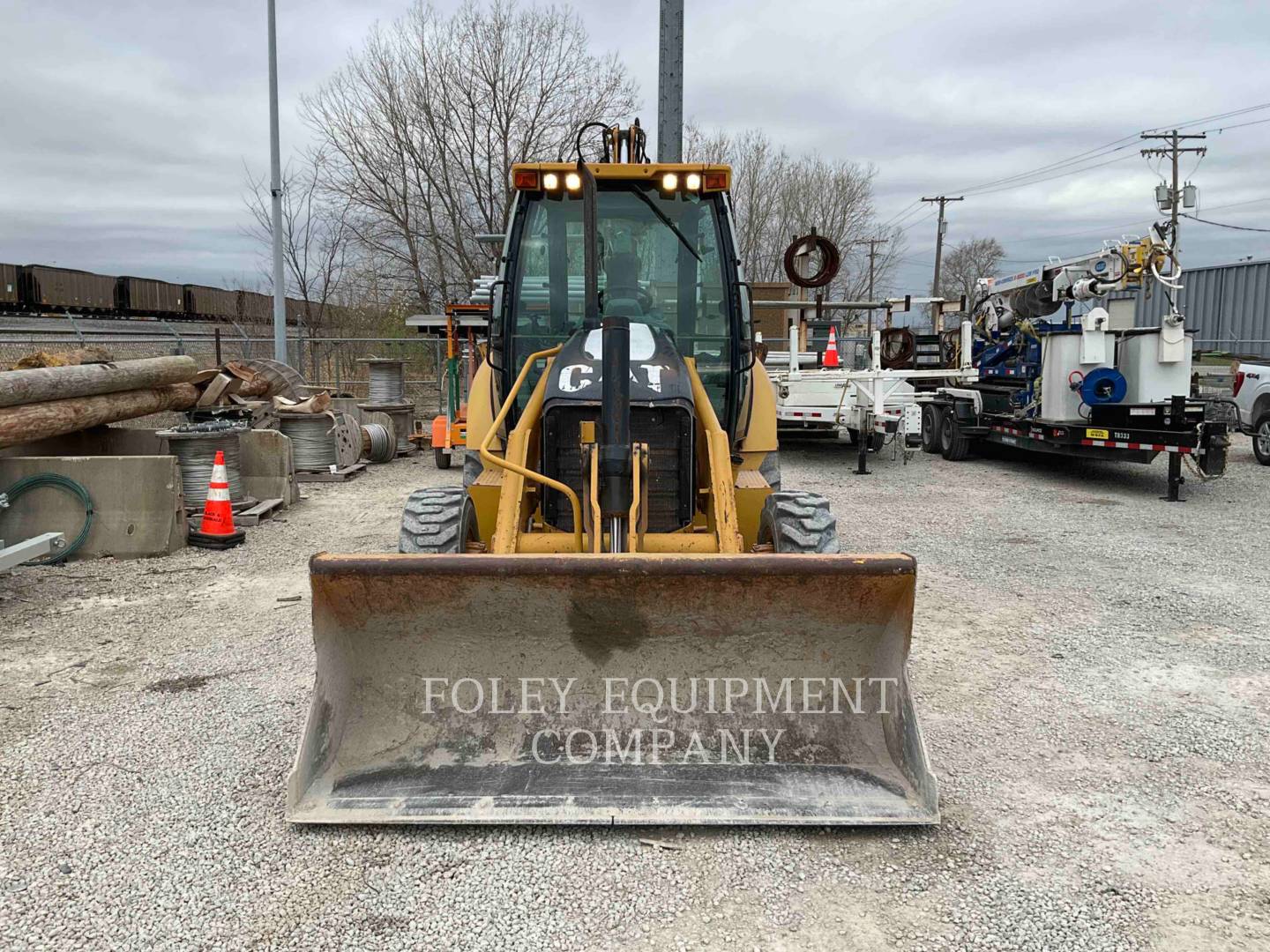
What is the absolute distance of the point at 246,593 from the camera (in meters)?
6.32

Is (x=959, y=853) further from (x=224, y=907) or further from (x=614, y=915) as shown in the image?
(x=224, y=907)

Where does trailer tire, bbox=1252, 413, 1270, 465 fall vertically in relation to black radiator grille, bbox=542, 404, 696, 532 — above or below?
below

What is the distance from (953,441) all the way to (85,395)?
446 inches

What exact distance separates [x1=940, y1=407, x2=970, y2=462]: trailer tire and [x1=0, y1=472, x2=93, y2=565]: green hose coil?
11.3 meters

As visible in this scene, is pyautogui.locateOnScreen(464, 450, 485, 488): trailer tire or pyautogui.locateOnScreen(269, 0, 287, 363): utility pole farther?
pyautogui.locateOnScreen(269, 0, 287, 363): utility pole

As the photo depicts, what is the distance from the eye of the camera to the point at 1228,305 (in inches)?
1158

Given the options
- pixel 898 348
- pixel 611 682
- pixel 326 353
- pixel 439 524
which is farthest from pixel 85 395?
pixel 326 353

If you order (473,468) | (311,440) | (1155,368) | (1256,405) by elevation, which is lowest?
(311,440)

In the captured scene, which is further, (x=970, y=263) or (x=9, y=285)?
(x=970, y=263)

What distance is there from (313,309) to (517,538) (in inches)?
892

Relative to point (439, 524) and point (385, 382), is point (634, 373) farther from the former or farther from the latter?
point (385, 382)

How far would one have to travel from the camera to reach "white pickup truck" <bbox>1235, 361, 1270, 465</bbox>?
13.2 m

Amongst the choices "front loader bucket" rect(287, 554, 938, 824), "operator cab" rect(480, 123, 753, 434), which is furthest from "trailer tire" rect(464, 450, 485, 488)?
"front loader bucket" rect(287, 554, 938, 824)

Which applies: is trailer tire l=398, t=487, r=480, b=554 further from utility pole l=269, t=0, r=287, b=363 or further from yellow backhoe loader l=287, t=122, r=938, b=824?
utility pole l=269, t=0, r=287, b=363
